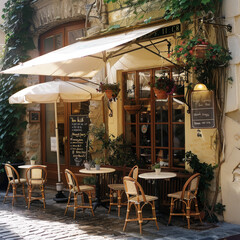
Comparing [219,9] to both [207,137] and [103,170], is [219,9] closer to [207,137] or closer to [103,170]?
[207,137]

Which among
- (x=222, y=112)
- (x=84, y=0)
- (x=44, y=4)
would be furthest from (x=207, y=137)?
(x=44, y=4)

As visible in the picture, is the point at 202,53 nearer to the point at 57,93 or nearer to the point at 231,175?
the point at 231,175

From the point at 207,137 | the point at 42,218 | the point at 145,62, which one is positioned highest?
the point at 145,62

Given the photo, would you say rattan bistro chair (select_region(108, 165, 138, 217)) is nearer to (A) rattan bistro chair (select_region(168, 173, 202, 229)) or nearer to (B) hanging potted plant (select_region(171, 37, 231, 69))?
(A) rattan bistro chair (select_region(168, 173, 202, 229))

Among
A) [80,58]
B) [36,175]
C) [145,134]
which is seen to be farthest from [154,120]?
[36,175]

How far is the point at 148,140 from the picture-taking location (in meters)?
8.95

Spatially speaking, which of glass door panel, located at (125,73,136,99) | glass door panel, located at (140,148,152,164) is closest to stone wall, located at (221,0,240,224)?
glass door panel, located at (140,148,152,164)

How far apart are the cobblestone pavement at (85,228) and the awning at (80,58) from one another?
259 cm

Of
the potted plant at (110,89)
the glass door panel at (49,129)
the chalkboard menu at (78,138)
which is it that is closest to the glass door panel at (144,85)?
the potted plant at (110,89)

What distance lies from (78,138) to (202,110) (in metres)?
4.03

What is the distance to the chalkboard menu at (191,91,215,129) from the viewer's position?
7.31 metres

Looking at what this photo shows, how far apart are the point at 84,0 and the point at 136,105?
2.96m

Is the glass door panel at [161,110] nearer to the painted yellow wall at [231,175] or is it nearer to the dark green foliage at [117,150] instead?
the dark green foliage at [117,150]

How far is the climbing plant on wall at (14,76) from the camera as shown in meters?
11.7
